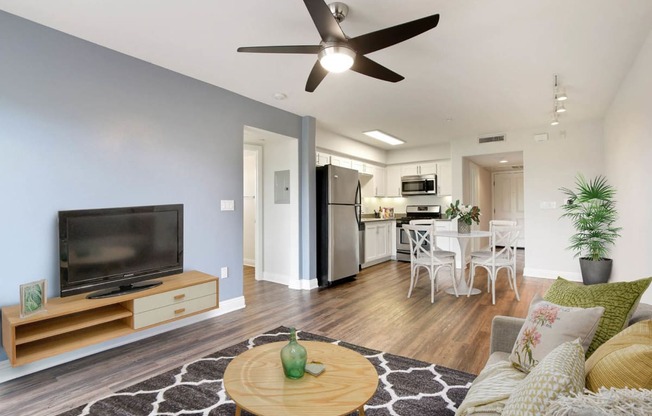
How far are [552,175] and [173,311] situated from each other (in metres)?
5.76

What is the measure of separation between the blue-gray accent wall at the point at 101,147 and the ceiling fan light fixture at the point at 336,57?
179cm

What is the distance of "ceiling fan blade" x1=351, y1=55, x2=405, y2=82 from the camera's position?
2.20 m

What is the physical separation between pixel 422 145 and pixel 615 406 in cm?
667

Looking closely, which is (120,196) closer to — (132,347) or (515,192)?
(132,347)

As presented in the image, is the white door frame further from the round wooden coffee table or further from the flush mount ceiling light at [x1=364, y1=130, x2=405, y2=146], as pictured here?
the round wooden coffee table

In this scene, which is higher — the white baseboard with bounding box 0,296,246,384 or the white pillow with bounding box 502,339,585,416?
the white pillow with bounding box 502,339,585,416

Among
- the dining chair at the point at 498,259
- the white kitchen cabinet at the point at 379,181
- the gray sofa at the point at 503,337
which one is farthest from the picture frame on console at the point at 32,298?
the white kitchen cabinet at the point at 379,181

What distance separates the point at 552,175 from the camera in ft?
17.1

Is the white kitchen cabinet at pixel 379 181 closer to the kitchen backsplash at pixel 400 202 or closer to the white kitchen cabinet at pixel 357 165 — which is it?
the kitchen backsplash at pixel 400 202

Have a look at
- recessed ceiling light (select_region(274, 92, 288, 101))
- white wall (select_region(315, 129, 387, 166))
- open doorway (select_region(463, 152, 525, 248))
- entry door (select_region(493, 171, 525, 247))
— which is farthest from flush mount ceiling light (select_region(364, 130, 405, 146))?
entry door (select_region(493, 171, 525, 247))

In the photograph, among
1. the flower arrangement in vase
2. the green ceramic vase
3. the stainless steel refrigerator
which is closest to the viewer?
the green ceramic vase

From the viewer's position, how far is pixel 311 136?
471 cm

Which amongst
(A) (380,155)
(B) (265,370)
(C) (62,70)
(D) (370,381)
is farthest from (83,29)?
(A) (380,155)

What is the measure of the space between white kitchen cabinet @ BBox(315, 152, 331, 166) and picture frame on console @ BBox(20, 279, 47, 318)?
13.0 feet
